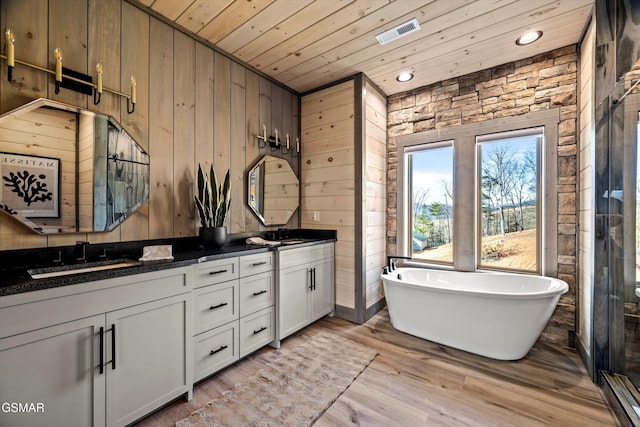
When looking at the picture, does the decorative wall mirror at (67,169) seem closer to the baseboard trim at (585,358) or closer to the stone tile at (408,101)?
the stone tile at (408,101)

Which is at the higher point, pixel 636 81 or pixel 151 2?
pixel 151 2

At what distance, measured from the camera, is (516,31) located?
2178 mm

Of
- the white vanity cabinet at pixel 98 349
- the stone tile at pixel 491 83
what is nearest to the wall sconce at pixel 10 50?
the white vanity cabinet at pixel 98 349

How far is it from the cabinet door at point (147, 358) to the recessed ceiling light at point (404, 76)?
2973 mm

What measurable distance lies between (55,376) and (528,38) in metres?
3.90

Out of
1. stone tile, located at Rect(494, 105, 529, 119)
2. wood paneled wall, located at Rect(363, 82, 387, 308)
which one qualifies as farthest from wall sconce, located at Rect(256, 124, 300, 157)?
stone tile, located at Rect(494, 105, 529, 119)

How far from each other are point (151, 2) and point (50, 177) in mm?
1432

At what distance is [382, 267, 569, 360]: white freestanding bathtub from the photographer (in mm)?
2031

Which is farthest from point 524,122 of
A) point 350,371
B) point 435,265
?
point 350,371

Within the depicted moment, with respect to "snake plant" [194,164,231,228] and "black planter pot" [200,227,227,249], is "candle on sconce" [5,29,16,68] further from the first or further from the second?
"black planter pot" [200,227,227,249]

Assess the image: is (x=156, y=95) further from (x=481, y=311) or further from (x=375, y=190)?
(x=481, y=311)

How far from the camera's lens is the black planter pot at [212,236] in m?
2.14

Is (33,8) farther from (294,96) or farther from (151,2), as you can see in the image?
(294,96)

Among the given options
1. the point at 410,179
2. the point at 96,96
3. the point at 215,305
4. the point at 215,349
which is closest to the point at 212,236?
the point at 215,305
